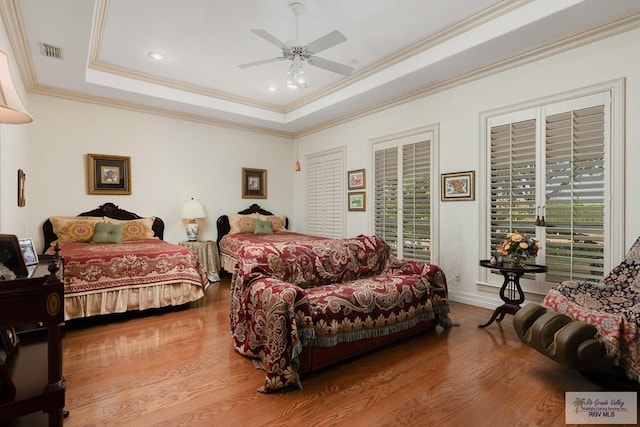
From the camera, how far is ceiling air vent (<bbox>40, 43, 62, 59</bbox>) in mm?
3355

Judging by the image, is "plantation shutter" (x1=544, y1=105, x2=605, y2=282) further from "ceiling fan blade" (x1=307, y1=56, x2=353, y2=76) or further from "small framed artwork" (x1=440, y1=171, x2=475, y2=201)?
"ceiling fan blade" (x1=307, y1=56, x2=353, y2=76)

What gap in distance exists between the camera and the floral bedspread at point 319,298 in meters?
2.21

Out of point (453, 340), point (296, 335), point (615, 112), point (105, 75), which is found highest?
point (105, 75)

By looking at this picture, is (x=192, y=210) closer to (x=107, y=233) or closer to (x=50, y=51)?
(x=107, y=233)

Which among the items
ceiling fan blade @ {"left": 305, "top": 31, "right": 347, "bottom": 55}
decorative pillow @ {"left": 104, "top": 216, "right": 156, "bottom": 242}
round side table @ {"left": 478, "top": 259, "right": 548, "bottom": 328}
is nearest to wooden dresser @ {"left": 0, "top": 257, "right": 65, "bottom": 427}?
ceiling fan blade @ {"left": 305, "top": 31, "right": 347, "bottom": 55}

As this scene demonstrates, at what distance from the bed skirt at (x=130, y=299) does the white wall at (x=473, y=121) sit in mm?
2884

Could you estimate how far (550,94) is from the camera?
11.1ft

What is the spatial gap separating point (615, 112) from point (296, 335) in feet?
11.3

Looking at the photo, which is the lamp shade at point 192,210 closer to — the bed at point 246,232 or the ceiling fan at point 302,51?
the bed at point 246,232

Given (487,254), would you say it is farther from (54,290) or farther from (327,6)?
(54,290)

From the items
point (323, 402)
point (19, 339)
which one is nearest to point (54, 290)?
point (19, 339)

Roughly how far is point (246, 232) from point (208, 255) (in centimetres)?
80

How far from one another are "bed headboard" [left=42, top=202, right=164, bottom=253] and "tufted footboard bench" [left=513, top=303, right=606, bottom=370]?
5017 millimetres

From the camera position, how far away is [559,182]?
10.9 ft
